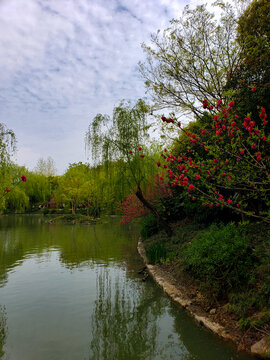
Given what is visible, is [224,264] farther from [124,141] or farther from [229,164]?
[124,141]

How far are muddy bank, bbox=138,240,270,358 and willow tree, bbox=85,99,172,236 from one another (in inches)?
167

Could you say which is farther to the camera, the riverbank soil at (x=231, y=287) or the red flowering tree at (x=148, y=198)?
the red flowering tree at (x=148, y=198)

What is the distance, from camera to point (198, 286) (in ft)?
16.3

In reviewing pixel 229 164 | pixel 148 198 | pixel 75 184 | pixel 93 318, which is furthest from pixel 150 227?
pixel 75 184

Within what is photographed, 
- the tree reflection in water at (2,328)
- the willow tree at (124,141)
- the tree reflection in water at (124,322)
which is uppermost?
the willow tree at (124,141)

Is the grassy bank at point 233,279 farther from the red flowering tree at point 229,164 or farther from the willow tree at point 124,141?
the willow tree at point 124,141

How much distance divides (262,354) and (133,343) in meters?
1.68

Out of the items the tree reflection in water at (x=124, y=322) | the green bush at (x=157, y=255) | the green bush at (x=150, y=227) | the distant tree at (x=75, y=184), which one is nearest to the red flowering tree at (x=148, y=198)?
the green bush at (x=150, y=227)

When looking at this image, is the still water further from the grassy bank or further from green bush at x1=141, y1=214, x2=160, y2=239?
green bush at x1=141, y1=214, x2=160, y2=239

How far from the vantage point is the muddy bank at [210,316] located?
3.02 metres

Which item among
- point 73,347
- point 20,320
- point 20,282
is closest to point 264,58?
point 73,347

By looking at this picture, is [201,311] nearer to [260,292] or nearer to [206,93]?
[260,292]

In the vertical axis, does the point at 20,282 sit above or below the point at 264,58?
below

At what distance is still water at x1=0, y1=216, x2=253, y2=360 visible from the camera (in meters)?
3.32
